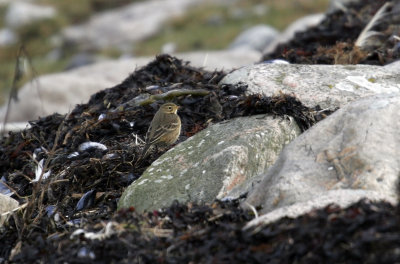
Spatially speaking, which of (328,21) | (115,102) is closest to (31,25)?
(328,21)

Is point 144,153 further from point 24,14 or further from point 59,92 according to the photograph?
point 24,14

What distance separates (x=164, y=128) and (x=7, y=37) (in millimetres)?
23526

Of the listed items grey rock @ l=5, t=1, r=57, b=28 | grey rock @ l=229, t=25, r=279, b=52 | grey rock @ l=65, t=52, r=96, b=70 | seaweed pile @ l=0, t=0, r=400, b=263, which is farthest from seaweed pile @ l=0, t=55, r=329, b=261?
grey rock @ l=5, t=1, r=57, b=28

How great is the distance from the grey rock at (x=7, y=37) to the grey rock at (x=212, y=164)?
23.4m

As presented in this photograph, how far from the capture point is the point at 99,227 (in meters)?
4.88

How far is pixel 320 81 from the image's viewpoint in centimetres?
703

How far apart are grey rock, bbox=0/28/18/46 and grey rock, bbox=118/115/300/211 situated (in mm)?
23375

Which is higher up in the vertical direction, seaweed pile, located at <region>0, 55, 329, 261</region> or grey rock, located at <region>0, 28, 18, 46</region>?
seaweed pile, located at <region>0, 55, 329, 261</region>

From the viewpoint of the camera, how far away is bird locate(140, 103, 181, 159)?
693 centimetres

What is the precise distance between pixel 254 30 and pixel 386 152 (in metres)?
15.6

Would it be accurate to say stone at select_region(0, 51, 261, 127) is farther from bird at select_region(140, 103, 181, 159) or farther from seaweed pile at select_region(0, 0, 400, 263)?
bird at select_region(140, 103, 181, 159)

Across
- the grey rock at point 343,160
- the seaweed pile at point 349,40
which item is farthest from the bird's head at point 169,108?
the seaweed pile at point 349,40

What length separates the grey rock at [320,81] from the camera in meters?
6.79

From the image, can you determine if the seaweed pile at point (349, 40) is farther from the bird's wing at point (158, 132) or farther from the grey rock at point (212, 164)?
the grey rock at point (212, 164)
